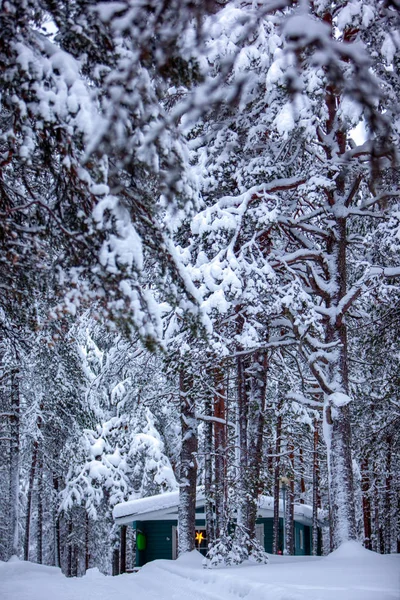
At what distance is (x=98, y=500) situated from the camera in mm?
25453

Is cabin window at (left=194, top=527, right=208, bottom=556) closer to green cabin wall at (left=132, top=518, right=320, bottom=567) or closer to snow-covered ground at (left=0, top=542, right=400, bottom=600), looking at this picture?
green cabin wall at (left=132, top=518, right=320, bottom=567)

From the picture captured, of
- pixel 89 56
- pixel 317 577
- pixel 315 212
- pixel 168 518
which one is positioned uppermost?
pixel 315 212

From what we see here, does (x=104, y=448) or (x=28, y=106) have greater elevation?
(x=28, y=106)

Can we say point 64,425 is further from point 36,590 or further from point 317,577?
point 317,577

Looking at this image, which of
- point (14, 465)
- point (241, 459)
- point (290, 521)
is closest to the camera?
point (241, 459)

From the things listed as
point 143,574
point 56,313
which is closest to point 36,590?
point 143,574

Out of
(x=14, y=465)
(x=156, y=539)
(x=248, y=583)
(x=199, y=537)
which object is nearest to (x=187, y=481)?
(x=14, y=465)

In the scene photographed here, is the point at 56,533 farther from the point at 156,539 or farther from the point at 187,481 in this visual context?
the point at 187,481

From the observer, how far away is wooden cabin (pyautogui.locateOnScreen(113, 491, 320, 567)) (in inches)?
885

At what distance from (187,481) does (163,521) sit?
33.1ft

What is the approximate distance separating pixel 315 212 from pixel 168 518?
52.3ft

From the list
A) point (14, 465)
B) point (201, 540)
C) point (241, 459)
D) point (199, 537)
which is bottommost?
point (201, 540)

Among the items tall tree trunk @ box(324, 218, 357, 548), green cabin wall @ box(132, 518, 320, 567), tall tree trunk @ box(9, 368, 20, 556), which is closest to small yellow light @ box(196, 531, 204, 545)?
green cabin wall @ box(132, 518, 320, 567)

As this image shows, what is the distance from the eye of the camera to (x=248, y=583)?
7980mm
